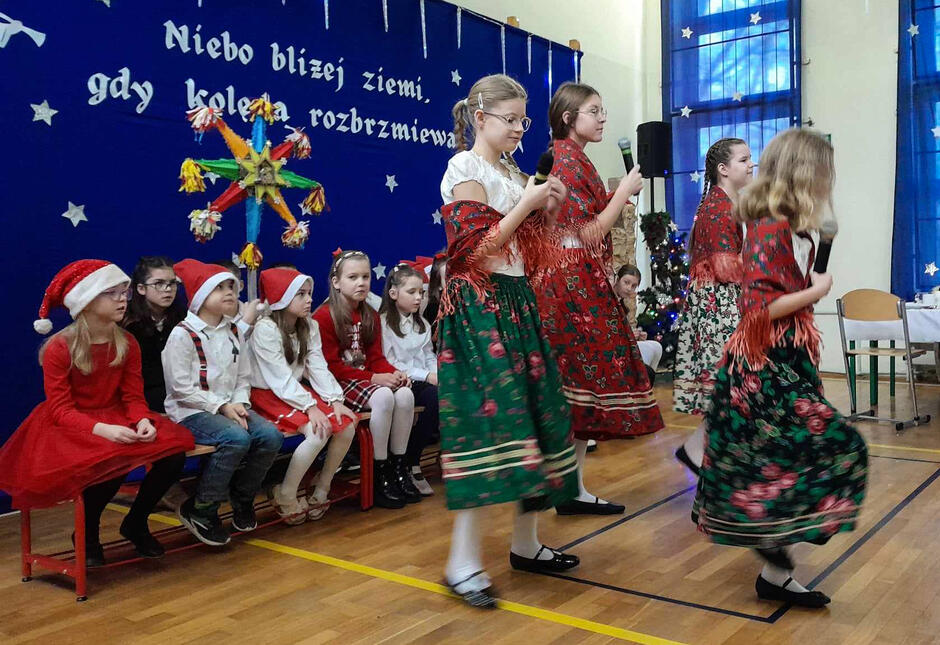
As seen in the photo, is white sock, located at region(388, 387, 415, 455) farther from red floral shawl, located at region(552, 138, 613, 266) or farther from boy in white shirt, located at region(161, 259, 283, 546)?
red floral shawl, located at region(552, 138, 613, 266)

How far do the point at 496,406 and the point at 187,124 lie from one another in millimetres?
2580

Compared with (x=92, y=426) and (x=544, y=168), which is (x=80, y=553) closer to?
(x=92, y=426)

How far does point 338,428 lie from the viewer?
3.30m

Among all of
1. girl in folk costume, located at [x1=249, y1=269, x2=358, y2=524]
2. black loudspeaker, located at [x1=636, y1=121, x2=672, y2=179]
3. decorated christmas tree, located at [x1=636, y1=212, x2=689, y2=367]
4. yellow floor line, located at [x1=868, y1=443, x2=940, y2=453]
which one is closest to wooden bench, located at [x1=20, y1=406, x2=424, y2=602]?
girl in folk costume, located at [x1=249, y1=269, x2=358, y2=524]

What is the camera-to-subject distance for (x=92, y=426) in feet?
8.54

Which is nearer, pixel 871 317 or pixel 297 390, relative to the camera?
pixel 297 390

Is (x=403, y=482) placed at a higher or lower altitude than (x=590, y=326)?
lower

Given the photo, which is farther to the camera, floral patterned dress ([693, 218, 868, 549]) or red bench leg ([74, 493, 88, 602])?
red bench leg ([74, 493, 88, 602])

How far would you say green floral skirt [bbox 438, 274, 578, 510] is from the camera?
2.23m

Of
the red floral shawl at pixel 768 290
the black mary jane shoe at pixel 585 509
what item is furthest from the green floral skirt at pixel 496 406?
the black mary jane shoe at pixel 585 509

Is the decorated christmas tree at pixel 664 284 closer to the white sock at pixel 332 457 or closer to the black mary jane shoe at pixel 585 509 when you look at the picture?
the black mary jane shoe at pixel 585 509

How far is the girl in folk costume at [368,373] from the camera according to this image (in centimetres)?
353

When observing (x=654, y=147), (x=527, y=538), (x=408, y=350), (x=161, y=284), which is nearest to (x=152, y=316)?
(x=161, y=284)

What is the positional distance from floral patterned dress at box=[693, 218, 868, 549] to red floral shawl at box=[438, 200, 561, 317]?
55cm
